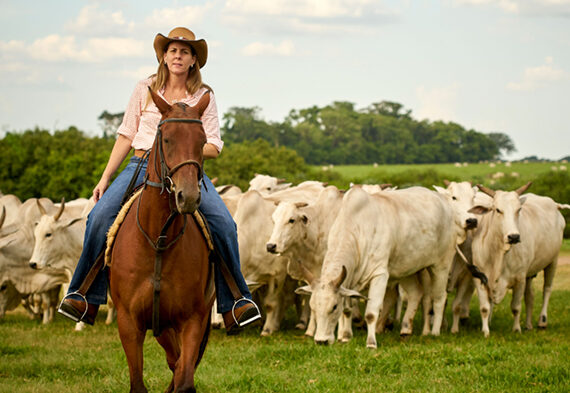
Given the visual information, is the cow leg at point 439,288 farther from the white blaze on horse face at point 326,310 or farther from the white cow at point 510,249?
the white blaze on horse face at point 326,310

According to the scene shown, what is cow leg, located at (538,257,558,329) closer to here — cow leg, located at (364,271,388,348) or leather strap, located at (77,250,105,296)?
cow leg, located at (364,271,388,348)

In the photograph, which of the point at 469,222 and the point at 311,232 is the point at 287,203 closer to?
the point at 311,232

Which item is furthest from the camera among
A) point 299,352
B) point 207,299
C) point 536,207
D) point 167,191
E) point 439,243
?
point 536,207

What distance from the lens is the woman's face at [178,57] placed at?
20.5 ft

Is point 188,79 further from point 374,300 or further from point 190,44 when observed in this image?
point 374,300

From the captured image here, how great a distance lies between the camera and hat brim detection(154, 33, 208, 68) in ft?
20.4

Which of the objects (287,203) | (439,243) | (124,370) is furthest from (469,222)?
(124,370)

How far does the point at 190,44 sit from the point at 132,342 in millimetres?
2218

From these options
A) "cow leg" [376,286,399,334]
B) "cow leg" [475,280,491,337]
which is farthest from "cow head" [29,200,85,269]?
"cow leg" [475,280,491,337]

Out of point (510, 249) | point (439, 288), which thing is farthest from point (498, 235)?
point (439, 288)

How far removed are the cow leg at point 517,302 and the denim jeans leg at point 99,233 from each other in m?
8.21

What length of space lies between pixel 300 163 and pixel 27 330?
99.3 ft

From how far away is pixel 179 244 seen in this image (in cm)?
570

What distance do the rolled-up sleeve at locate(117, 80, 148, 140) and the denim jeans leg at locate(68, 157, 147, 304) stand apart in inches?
10.1
